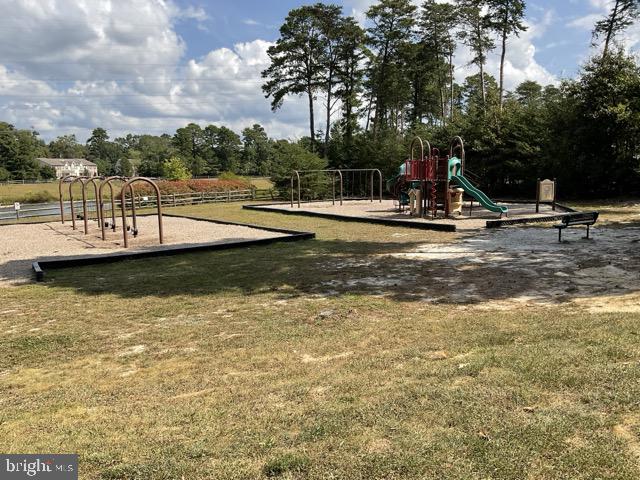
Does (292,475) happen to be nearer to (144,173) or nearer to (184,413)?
(184,413)

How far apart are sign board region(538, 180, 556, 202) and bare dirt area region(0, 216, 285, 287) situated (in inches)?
400

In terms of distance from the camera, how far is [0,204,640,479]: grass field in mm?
2627

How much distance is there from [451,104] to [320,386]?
1715 inches

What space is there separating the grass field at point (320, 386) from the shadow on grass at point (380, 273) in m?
0.43

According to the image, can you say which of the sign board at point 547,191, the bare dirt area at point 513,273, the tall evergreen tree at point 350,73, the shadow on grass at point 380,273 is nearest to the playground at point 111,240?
the shadow on grass at point 380,273

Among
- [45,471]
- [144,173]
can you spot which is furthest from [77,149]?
[45,471]

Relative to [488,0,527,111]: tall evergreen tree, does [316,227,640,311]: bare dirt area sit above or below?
below

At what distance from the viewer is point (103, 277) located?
28.9 ft

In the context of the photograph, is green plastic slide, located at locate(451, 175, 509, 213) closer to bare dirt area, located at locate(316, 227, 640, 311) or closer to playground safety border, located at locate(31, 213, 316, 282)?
bare dirt area, located at locate(316, 227, 640, 311)

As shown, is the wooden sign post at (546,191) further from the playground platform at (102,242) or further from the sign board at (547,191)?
the playground platform at (102,242)

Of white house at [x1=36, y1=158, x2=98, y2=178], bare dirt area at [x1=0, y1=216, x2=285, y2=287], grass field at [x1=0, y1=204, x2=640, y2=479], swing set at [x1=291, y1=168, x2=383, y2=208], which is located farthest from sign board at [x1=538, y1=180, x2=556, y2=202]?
white house at [x1=36, y1=158, x2=98, y2=178]

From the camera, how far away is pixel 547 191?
1809 cm

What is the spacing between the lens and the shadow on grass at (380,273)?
22.7 feet

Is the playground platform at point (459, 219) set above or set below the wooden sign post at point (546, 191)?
below
